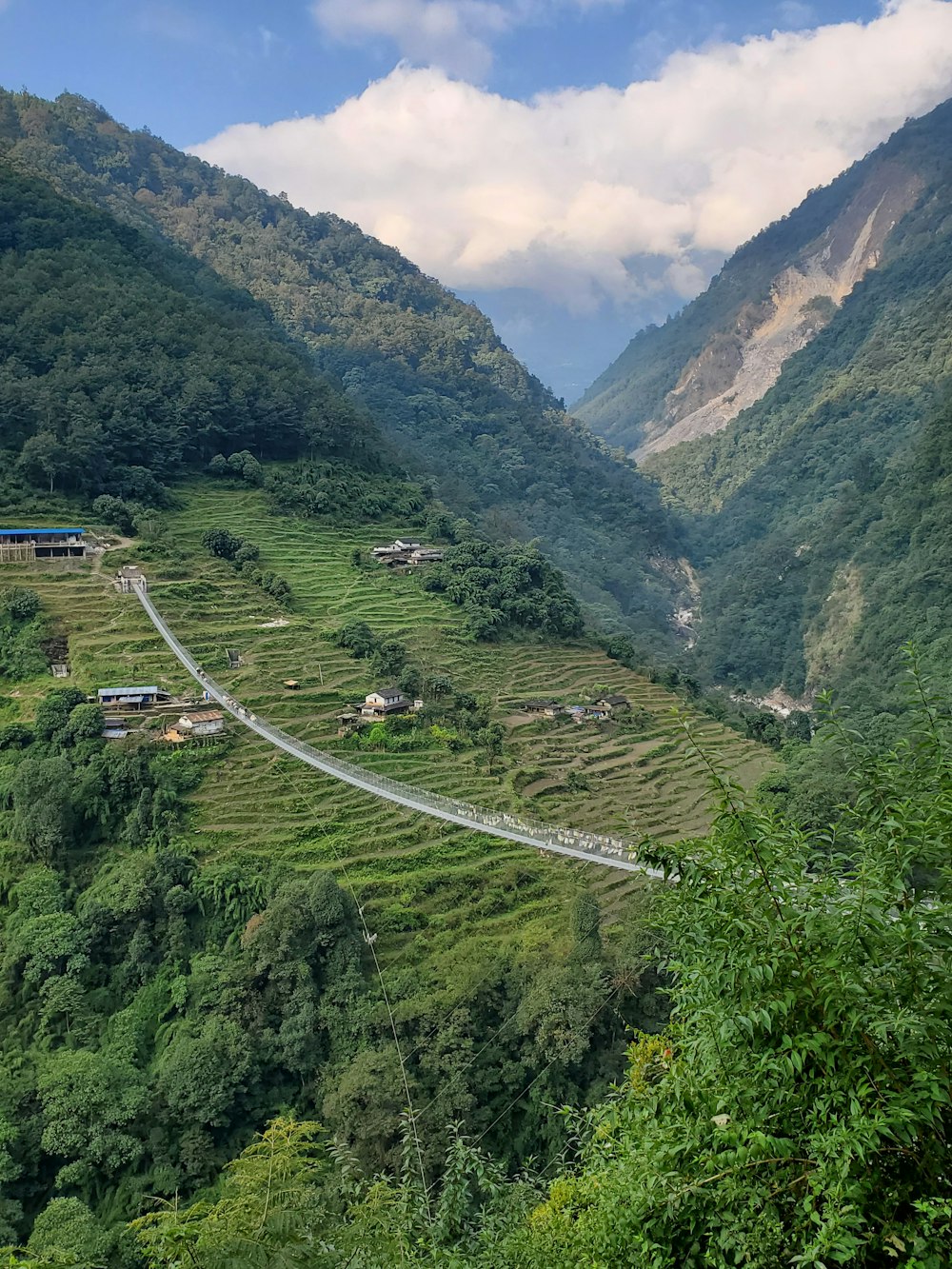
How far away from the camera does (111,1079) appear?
15789 millimetres

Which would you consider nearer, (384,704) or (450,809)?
(450,809)

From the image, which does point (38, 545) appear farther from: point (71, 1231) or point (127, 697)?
point (71, 1231)

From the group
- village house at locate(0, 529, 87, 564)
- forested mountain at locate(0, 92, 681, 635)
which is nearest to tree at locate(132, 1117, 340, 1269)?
village house at locate(0, 529, 87, 564)

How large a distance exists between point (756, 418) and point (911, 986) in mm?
97652

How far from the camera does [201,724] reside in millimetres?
21984

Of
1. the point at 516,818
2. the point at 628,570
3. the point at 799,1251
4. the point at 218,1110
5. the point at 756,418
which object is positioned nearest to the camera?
the point at 799,1251

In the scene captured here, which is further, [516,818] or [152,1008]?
[516,818]

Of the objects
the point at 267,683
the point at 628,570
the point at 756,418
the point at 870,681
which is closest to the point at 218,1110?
the point at 267,683

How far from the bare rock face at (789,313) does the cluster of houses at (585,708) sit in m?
85.8

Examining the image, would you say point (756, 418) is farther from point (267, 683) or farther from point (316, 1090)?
point (316, 1090)

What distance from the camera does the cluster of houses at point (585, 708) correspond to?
27.9 m

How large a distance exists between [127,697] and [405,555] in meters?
14.6

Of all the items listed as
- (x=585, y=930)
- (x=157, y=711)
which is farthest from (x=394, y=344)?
(x=585, y=930)

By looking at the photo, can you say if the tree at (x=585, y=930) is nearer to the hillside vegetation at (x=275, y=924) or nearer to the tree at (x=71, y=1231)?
the hillside vegetation at (x=275, y=924)
